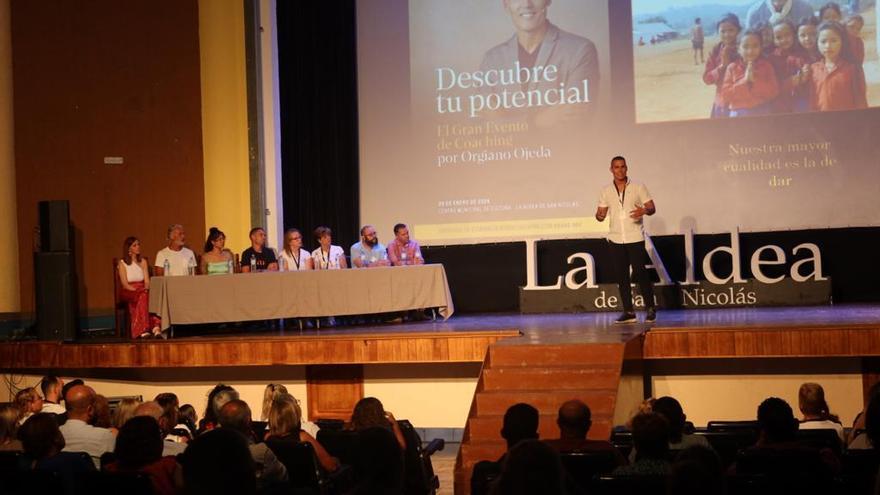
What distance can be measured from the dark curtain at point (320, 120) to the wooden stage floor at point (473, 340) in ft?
7.11

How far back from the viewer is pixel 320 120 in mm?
11305

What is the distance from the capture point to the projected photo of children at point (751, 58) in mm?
9695

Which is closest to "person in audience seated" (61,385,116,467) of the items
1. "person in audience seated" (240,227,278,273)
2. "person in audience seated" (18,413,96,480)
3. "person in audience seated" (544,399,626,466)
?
"person in audience seated" (18,413,96,480)

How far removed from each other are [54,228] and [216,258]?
1.35m

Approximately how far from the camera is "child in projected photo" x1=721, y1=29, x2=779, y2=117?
32.5 ft

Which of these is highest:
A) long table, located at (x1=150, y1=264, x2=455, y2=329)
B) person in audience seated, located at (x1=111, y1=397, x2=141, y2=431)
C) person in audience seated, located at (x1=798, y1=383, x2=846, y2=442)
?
long table, located at (x1=150, y1=264, x2=455, y2=329)

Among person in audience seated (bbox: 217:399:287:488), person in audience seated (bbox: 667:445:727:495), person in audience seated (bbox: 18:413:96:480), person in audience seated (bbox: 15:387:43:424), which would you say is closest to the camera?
person in audience seated (bbox: 667:445:727:495)

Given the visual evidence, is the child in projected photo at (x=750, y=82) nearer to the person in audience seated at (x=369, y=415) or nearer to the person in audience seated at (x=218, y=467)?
the person in audience seated at (x=369, y=415)

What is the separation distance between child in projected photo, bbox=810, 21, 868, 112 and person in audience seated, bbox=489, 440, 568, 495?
772 centimetres

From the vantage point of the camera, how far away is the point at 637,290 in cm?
998

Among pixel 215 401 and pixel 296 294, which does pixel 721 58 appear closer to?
pixel 296 294

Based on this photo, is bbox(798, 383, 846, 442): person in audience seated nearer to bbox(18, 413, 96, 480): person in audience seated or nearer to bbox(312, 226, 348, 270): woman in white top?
bbox(18, 413, 96, 480): person in audience seated

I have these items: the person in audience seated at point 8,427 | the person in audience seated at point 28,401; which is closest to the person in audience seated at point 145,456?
the person in audience seated at point 8,427

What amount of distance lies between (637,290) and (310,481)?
5810mm
